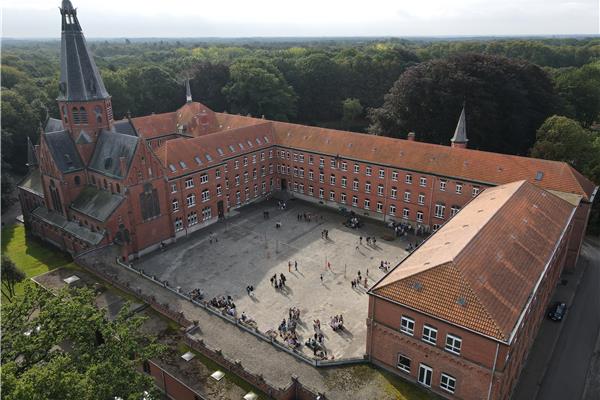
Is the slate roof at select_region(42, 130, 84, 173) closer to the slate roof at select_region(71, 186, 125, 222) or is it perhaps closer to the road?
the slate roof at select_region(71, 186, 125, 222)

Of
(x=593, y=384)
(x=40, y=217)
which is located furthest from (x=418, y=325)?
(x=40, y=217)

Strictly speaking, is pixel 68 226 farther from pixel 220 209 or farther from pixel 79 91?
pixel 220 209

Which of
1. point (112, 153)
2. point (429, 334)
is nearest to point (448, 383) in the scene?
point (429, 334)

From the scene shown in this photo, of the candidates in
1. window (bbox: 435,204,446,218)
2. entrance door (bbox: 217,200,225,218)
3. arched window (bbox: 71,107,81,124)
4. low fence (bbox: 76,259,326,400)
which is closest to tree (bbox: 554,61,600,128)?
window (bbox: 435,204,446,218)

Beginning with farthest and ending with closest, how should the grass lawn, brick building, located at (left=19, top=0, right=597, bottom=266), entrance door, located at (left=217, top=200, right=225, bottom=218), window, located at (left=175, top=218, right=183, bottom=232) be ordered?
entrance door, located at (left=217, top=200, right=225, bottom=218)
window, located at (left=175, top=218, right=183, bottom=232)
the grass lawn
brick building, located at (left=19, top=0, right=597, bottom=266)

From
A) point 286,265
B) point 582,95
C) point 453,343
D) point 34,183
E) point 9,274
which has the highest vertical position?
point 582,95

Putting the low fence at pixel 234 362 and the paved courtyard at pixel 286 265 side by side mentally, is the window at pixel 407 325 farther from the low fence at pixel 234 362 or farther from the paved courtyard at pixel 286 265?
the paved courtyard at pixel 286 265

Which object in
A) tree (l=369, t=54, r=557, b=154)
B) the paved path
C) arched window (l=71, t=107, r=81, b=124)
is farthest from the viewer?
tree (l=369, t=54, r=557, b=154)
